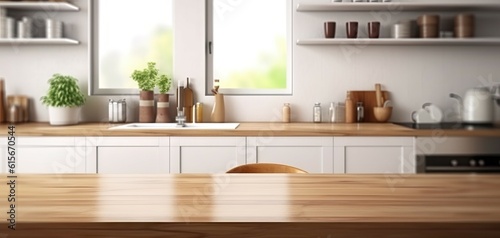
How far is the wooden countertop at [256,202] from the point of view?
106 cm

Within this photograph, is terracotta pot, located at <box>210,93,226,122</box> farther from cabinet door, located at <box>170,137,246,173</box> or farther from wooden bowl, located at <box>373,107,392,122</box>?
wooden bowl, located at <box>373,107,392,122</box>

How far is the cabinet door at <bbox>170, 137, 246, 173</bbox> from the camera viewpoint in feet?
10.6

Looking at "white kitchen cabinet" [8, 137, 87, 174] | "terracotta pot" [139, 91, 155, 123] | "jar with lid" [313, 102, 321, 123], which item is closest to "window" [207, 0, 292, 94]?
"jar with lid" [313, 102, 321, 123]

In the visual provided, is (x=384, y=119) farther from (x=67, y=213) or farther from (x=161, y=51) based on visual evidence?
(x=67, y=213)

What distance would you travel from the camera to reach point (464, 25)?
3738mm

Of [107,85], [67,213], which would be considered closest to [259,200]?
[67,213]

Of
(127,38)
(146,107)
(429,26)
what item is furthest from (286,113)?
(127,38)

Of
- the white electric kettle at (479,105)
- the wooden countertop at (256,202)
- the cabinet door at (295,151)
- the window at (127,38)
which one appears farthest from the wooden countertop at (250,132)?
the wooden countertop at (256,202)

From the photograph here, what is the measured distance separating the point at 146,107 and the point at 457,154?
2.05 m

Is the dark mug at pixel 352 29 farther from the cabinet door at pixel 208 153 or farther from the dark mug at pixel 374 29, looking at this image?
the cabinet door at pixel 208 153

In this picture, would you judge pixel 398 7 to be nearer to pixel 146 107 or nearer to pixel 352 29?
pixel 352 29

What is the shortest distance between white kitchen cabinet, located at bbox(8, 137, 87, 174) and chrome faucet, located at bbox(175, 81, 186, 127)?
2.29 ft

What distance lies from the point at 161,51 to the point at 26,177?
97.0 inches

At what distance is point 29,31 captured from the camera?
3.78 meters
